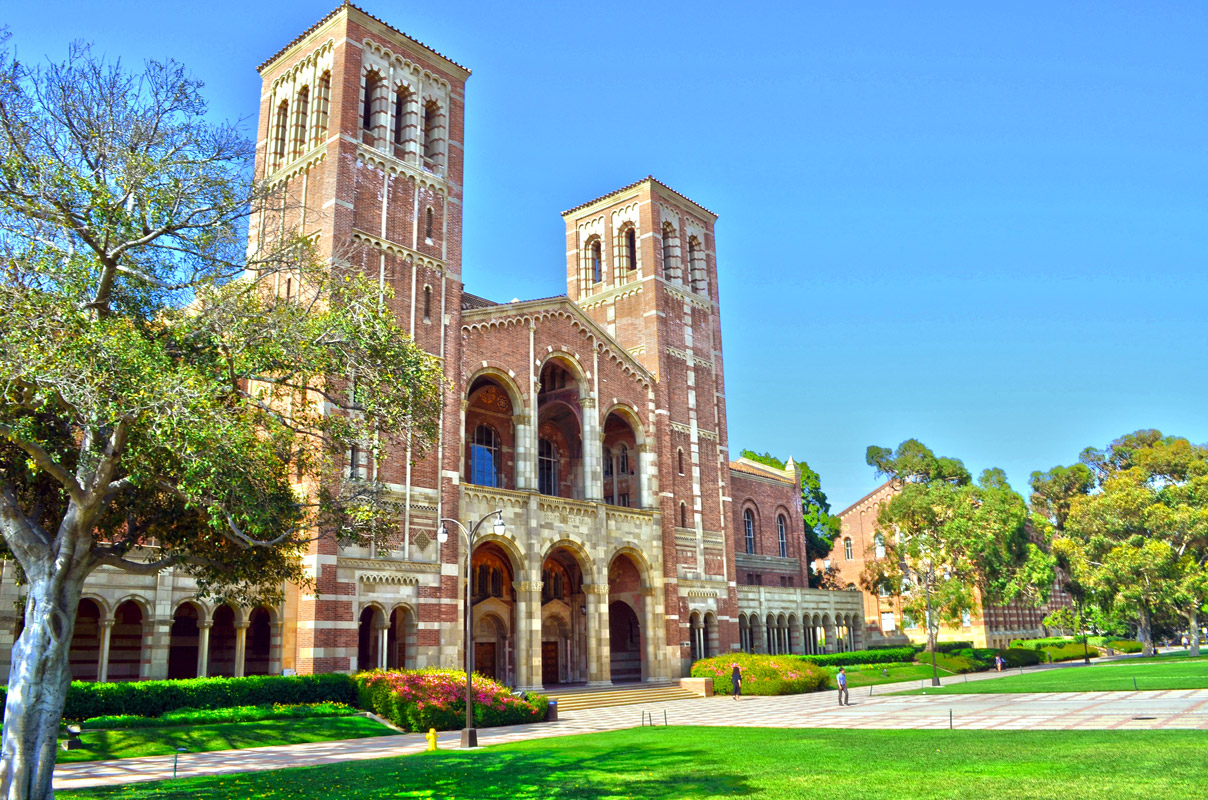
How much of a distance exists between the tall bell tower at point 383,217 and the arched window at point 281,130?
61 mm

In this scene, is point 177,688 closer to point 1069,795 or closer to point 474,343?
point 474,343

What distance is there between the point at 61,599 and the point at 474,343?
2287cm

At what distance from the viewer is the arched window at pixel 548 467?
1735 inches

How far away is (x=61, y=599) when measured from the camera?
48.7ft

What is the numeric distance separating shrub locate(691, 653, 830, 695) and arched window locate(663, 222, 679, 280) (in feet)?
67.7

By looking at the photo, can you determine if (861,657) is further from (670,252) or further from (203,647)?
(203,647)

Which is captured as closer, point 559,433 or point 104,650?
point 104,650

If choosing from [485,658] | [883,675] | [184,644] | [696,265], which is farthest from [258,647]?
[883,675]

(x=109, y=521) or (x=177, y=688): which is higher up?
(x=109, y=521)

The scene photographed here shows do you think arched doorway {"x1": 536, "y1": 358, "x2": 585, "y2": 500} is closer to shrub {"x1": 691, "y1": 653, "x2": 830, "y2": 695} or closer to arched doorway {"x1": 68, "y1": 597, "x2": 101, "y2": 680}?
shrub {"x1": 691, "y1": 653, "x2": 830, "y2": 695}

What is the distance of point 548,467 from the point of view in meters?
44.4

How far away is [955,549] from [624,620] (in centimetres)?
2254

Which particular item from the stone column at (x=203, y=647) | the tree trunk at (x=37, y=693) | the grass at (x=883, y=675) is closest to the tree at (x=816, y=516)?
the grass at (x=883, y=675)

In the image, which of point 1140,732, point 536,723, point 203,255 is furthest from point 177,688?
point 1140,732
